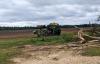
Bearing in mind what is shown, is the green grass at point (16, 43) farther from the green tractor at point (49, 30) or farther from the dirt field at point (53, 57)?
the green tractor at point (49, 30)

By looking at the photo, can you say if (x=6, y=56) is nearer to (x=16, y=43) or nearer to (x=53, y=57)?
(x=53, y=57)

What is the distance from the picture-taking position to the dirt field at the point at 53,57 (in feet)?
58.6

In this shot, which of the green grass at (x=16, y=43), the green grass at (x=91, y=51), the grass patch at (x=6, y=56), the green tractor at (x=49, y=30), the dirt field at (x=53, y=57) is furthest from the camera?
the green tractor at (x=49, y=30)

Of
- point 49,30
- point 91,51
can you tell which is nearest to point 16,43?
point 49,30

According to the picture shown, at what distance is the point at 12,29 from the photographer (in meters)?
54.9

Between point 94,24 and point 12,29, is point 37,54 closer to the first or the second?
point 94,24

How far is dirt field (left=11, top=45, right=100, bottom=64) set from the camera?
58.6 feet

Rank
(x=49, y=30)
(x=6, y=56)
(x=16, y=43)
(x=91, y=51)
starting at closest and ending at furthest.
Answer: (x=6, y=56) → (x=91, y=51) → (x=16, y=43) → (x=49, y=30)

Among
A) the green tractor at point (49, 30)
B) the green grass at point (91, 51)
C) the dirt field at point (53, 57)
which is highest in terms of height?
the green tractor at point (49, 30)

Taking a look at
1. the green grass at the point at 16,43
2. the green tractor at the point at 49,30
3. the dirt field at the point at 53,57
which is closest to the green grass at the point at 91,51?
the dirt field at the point at 53,57

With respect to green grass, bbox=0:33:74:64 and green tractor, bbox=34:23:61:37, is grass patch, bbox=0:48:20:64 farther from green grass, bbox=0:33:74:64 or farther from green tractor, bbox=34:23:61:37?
green tractor, bbox=34:23:61:37

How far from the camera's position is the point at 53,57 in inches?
763

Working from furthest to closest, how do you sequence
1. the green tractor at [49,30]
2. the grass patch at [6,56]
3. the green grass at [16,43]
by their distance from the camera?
the green tractor at [49,30] → the green grass at [16,43] → the grass patch at [6,56]

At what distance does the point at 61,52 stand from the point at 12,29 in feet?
113
